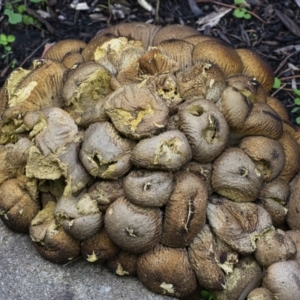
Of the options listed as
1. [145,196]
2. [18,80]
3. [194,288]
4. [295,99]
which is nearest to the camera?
[145,196]

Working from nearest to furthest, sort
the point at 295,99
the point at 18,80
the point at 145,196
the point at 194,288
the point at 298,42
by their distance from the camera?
the point at 145,196 < the point at 194,288 < the point at 18,80 < the point at 295,99 < the point at 298,42

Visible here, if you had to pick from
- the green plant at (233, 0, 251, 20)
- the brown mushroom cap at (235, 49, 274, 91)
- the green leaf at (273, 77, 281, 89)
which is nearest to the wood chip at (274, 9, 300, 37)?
the green plant at (233, 0, 251, 20)

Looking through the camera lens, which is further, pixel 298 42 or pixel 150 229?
pixel 298 42

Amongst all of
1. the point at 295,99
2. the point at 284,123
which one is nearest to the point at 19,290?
the point at 284,123

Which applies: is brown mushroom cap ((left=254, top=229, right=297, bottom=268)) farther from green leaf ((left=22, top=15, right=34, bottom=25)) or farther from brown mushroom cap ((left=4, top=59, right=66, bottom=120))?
green leaf ((left=22, top=15, right=34, bottom=25))

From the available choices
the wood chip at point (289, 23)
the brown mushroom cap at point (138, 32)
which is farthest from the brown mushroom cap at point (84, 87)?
the wood chip at point (289, 23)

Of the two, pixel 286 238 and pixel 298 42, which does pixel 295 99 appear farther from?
pixel 286 238

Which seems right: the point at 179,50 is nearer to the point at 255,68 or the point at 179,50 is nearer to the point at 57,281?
the point at 255,68

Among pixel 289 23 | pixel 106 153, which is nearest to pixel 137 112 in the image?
pixel 106 153

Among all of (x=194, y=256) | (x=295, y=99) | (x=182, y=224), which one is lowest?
(x=295, y=99)
